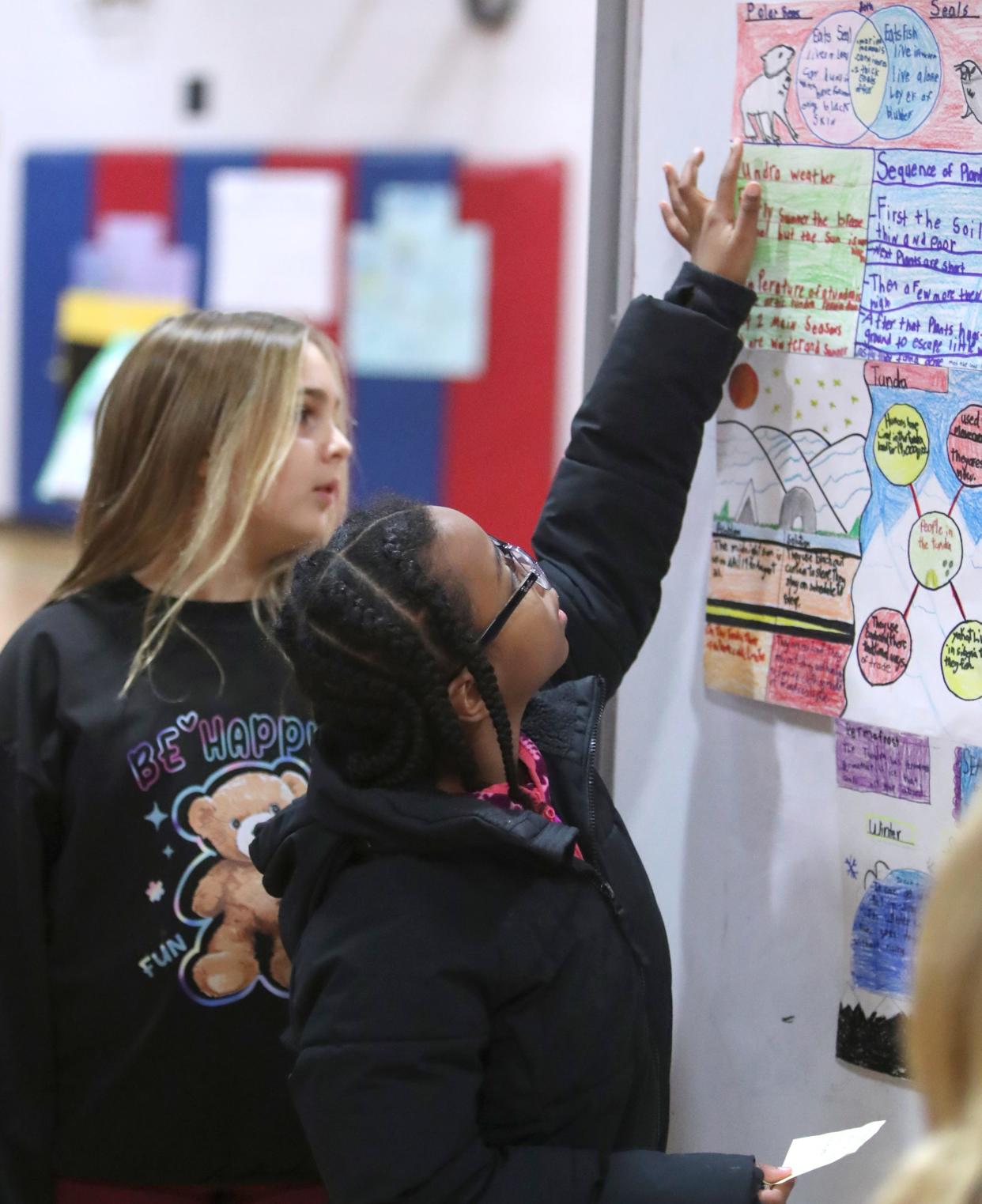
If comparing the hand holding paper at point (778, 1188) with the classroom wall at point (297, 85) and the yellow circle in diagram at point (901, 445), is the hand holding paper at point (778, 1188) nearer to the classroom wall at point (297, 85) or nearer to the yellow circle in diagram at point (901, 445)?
the yellow circle in diagram at point (901, 445)

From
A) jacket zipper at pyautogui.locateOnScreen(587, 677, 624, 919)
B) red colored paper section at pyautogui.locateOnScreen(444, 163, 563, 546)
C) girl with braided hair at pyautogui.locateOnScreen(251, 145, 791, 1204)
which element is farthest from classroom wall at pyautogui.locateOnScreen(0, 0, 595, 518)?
girl with braided hair at pyautogui.locateOnScreen(251, 145, 791, 1204)

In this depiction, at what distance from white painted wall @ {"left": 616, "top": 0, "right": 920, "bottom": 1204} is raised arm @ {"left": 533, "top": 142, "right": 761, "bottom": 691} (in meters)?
0.09

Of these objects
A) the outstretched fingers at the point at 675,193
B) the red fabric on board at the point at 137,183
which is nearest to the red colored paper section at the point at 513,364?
the red fabric on board at the point at 137,183

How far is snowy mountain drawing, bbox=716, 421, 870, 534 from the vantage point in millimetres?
A: 1462

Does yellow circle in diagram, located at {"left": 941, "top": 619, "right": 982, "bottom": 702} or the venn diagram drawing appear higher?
the venn diagram drawing

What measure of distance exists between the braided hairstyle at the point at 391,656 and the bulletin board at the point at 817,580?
0.46 metres

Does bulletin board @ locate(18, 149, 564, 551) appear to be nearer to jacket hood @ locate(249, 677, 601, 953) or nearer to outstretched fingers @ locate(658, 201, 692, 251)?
outstretched fingers @ locate(658, 201, 692, 251)

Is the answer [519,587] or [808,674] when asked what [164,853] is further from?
[808,674]

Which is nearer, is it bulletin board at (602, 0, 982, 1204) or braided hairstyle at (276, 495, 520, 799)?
braided hairstyle at (276, 495, 520, 799)

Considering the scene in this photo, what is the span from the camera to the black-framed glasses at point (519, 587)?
1209 mm

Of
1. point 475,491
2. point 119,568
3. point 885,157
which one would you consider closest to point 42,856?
point 119,568

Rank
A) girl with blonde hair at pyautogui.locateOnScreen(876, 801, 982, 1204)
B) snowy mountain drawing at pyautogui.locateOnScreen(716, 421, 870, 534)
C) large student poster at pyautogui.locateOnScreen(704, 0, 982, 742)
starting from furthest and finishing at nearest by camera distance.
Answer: snowy mountain drawing at pyautogui.locateOnScreen(716, 421, 870, 534), large student poster at pyautogui.locateOnScreen(704, 0, 982, 742), girl with blonde hair at pyautogui.locateOnScreen(876, 801, 982, 1204)

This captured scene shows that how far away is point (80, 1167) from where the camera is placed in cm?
158

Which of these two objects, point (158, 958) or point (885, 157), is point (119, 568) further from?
point (885, 157)
